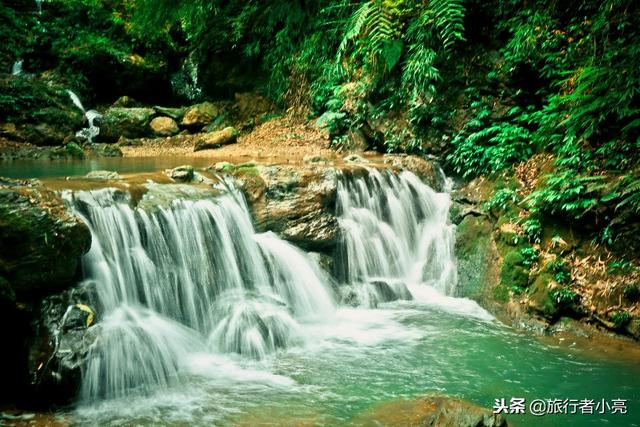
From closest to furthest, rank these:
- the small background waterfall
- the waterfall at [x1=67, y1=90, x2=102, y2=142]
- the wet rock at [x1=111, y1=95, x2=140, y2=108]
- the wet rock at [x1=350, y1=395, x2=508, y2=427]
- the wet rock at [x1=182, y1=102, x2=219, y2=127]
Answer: the wet rock at [x1=350, y1=395, x2=508, y2=427] → the small background waterfall → the waterfall at [x1=67, y1=90, x2=102, y2=142] → the wet rock at [x1=182, y1=102, x2=219, y2=127] → the wet rock at [x1=111, y1=95, x2=140, y2=108]

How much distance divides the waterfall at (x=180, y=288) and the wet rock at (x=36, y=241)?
1.66ft

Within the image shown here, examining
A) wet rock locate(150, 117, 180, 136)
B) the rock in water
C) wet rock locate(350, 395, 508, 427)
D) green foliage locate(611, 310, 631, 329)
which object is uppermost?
wet rock locate(150, 117, 180, 136)

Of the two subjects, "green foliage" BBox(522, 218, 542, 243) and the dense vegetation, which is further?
"green foliage" BBox(522, 218, 542, 243)

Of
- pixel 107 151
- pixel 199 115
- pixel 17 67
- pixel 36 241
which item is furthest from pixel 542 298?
pixel 17 67

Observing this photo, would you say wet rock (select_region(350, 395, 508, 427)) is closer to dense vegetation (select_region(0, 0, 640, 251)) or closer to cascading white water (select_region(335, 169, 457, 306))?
cascading white water (select_region(335, 169, 457, 306))

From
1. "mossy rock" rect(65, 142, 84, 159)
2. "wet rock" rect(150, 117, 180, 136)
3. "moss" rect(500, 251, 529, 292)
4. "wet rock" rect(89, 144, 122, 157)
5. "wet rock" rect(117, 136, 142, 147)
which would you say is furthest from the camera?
"wet rock" rect(150, 117, 180, 136)

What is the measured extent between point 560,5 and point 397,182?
385 cm

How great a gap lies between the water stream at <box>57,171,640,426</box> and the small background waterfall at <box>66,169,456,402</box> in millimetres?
Answer: 15

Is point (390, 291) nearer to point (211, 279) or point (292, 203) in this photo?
point (292, 203)

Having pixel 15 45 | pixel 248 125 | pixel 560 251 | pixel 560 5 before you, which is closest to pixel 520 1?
pixel 560 5

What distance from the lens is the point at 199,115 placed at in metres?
13.2

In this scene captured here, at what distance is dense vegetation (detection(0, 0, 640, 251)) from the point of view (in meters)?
5.85

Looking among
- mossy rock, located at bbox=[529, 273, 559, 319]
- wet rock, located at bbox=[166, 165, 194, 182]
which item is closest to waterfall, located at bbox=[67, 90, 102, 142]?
wet rock, located at bbox=[166, 165, 194, 182]

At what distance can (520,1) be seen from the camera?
26.5ft
